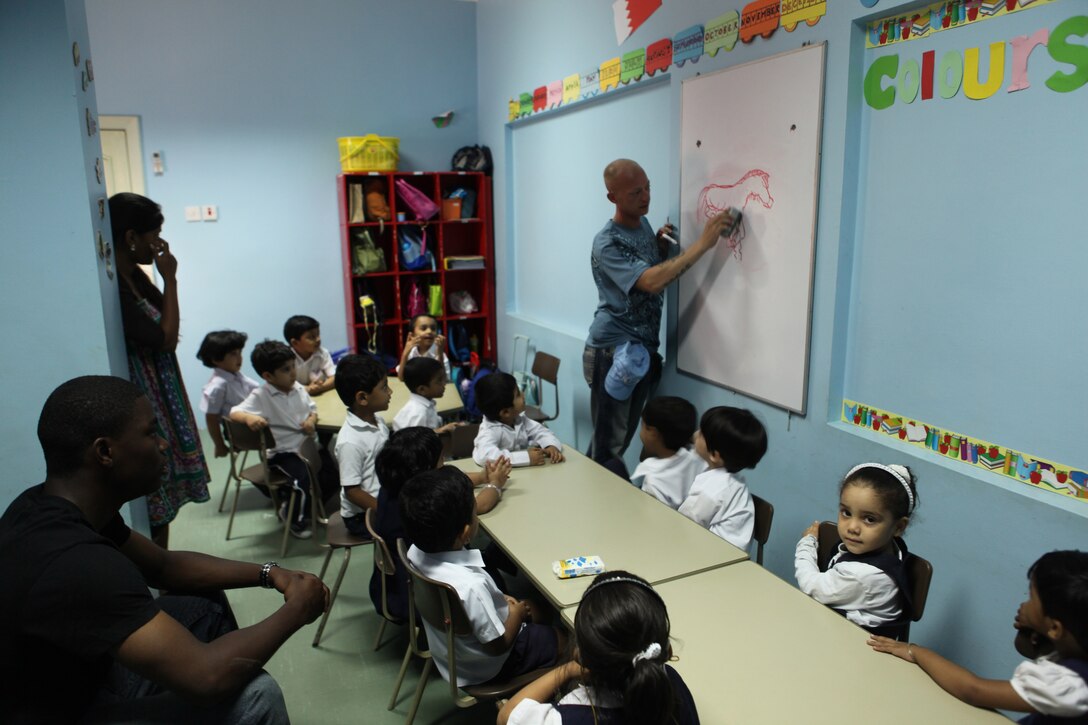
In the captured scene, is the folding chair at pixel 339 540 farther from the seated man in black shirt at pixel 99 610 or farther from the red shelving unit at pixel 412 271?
the red shelving unit at pixel 412 271

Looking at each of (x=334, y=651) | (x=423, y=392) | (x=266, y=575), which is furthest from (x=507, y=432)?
(x=266, y=575)

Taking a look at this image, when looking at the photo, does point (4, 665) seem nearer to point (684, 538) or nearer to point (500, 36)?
point (684, 538)

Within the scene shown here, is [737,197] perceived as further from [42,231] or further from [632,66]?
[42,231]

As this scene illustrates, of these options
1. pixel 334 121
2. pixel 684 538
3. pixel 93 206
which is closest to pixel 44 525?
pixel 93 206

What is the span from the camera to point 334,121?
5.87 metres

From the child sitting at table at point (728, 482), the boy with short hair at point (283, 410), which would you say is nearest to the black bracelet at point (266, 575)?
the child sitting at table at point (728, 482)

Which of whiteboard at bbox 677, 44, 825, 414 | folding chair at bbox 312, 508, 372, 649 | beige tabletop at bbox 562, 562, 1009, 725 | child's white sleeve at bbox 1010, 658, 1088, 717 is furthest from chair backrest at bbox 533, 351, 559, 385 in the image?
child's white sleeve at bbox 1010, 658, 1088, 717

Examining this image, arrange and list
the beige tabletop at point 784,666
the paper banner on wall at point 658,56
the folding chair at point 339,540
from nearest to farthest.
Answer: the beige tabletop at point 784,666
the folding chair at point 339,540
the paper banner on wall at point 658,56

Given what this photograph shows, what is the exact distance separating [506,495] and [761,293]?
143cm

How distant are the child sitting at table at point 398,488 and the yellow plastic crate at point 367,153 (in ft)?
12.0

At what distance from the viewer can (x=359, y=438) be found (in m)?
2.85

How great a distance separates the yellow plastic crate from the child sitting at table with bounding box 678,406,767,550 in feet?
13.4

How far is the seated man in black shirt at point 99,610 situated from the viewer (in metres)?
Result: 1.32

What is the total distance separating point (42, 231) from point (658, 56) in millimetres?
2789
